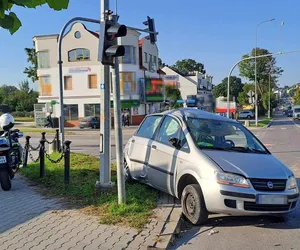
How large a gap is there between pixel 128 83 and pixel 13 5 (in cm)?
3970

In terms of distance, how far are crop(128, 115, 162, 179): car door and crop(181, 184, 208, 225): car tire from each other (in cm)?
149

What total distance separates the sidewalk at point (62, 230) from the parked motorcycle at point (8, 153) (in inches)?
35.9

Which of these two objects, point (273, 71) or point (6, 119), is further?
point (273, 71)

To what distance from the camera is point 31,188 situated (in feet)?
24.4

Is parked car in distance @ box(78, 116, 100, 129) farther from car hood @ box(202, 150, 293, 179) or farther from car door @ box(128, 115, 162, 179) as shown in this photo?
car hood @ box(202, 150, 293, 179)

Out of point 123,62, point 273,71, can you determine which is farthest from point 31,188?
point 273,71

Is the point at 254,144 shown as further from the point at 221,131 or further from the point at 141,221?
the point at 141,221

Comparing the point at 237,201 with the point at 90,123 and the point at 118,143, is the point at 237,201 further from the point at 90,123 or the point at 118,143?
the point at 90,123

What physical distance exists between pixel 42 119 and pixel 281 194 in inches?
1574

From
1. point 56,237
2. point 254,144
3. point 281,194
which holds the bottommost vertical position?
point 56,237

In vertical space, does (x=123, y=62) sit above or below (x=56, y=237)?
above

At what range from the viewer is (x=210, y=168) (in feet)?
16.5

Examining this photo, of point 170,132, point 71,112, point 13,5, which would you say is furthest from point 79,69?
point 13,5

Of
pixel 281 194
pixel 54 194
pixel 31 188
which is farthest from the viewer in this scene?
pixel 31 188
